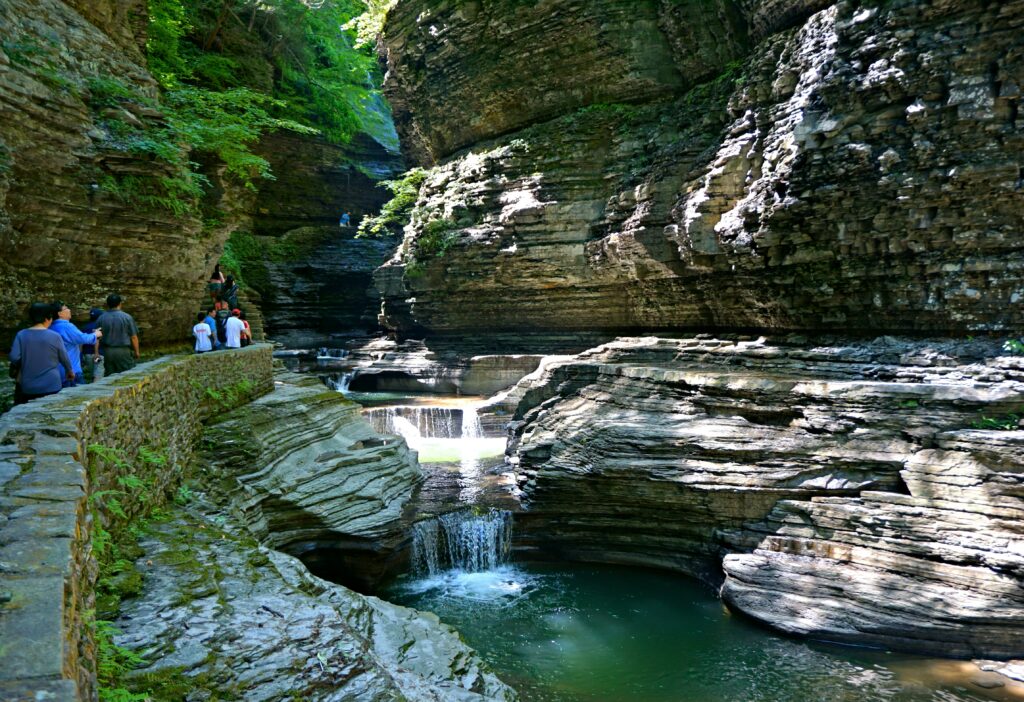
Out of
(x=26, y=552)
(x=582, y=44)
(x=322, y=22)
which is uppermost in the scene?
(x=322, y=22)

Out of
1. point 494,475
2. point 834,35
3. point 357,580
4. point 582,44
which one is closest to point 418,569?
point 357,580

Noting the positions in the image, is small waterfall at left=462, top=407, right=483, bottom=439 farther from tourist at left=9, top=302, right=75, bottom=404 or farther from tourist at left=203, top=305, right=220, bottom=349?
tourist at left=9, top=302, right=75, bottom=404

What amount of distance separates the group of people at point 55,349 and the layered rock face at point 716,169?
489 inches

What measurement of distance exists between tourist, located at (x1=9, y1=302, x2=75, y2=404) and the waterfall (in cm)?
622

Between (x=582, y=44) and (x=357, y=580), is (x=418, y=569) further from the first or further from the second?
(x=582, y=44)

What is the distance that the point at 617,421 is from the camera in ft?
40.1

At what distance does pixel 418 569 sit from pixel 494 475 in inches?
147

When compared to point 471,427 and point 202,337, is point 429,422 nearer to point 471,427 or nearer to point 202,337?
point 471,427

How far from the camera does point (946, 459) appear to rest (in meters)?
8.91

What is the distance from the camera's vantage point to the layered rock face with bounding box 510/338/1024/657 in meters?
8.40

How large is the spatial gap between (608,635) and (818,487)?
3936 millimetres

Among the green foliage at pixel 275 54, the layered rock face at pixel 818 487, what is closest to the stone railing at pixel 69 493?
the layered rock face at pixel 818 487

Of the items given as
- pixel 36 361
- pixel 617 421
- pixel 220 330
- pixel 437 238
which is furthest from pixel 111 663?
pixel 437 238

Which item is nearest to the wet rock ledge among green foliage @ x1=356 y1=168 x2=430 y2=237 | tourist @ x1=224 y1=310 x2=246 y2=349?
tourist @ x1=224 y1=310 x2=246 y2=349
